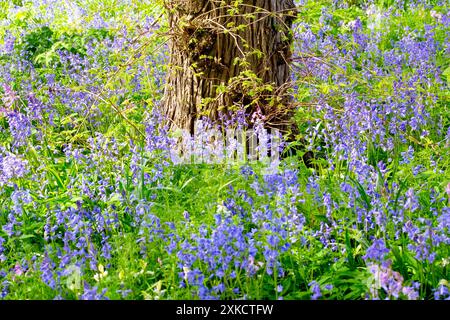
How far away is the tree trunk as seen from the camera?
495 centimetres

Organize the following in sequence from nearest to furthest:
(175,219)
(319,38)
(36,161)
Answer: (175,219), (36,161), (319,38)

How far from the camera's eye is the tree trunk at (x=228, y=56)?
4.95 metres

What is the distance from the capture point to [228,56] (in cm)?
504

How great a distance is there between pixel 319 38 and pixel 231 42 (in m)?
2.84

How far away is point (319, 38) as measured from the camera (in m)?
7.66

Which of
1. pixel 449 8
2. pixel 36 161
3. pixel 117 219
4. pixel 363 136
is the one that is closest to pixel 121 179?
pixel 117 219
